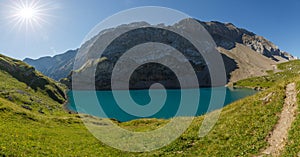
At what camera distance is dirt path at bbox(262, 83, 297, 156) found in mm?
18359

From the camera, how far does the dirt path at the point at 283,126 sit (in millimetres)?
18359

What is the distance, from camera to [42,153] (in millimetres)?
20375

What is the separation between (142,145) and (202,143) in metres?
7.21

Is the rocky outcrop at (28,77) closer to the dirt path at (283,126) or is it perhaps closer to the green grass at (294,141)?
the dirt path at (283,126)

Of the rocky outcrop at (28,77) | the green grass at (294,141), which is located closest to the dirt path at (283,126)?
the green grass at (294,141)

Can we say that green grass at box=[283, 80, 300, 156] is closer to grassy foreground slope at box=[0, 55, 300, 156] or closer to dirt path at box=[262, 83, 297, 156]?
grassy foreground slope at box=[0, 55, 300, 156]

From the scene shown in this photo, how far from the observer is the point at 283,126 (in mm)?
20703

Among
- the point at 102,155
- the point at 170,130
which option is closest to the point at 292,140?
the point at 170,130

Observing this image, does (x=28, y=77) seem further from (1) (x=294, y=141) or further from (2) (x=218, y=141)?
(1) (x=294, y=141)

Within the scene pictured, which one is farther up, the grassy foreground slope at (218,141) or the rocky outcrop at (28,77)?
the rocky outcrop at (28,77)

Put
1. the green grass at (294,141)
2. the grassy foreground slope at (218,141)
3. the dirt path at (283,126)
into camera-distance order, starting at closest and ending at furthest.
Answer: the green grass at (294,141)
the dirt path at (283,126)
the grassy foreground slope at (218,141)

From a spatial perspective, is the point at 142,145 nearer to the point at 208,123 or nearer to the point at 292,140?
the point at 208,123

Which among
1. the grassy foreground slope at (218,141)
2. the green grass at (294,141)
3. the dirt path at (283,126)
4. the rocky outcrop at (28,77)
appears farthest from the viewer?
the rocky outcrop at (28,77)

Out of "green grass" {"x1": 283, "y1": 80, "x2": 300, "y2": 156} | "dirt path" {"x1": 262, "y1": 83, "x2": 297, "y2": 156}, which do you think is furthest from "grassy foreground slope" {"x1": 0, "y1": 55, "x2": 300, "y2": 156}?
"dirt path" {"x1": 262, "y1": 83, "x2": 297, "y2": 156}
